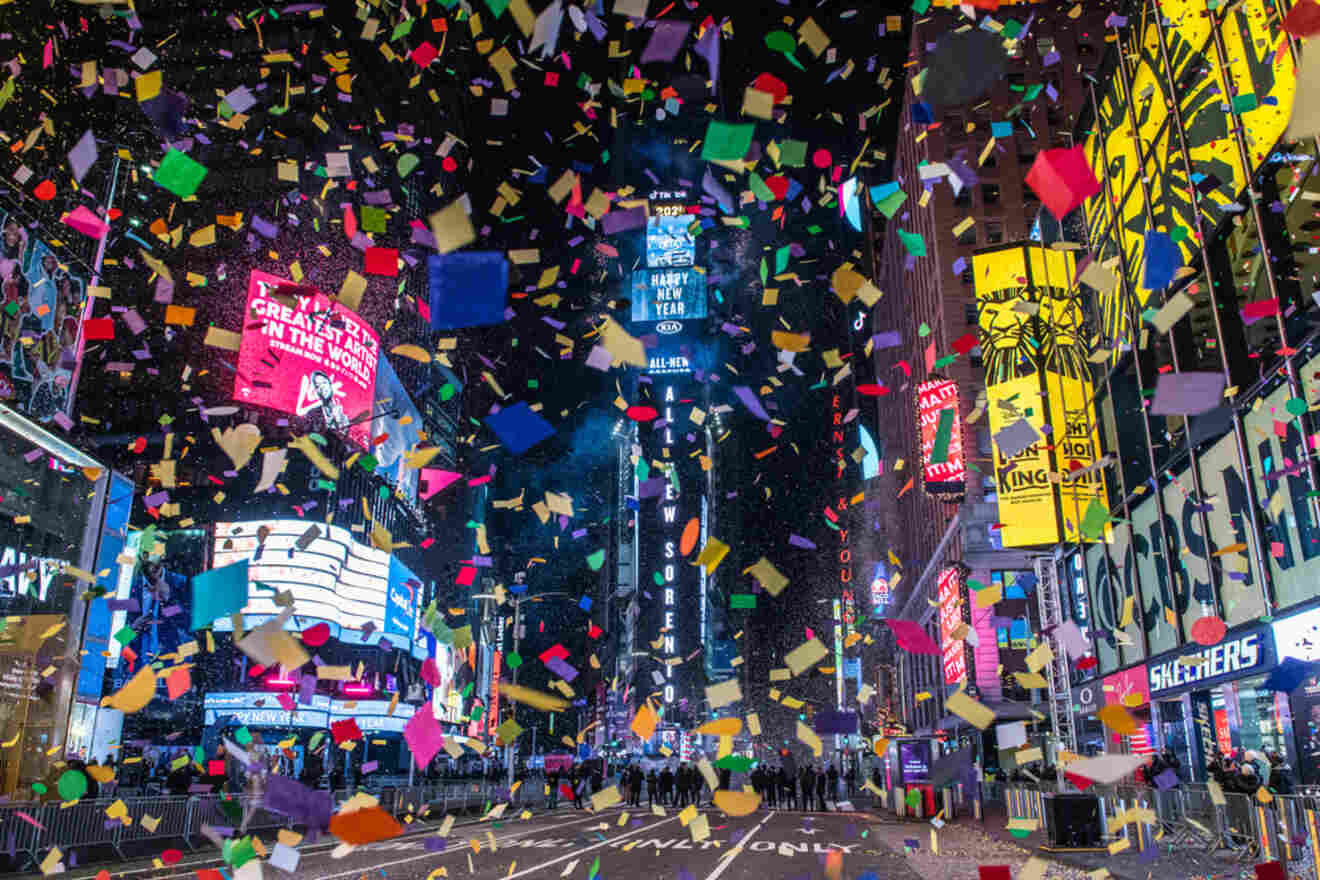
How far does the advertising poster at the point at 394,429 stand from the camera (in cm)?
5378

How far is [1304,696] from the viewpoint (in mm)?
14023

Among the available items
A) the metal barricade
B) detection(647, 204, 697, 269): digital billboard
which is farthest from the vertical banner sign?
detection(647, 204, 697, 269): digital billboard

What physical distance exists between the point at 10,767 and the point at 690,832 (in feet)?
42.5

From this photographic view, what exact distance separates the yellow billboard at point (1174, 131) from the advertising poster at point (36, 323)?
22063 mm

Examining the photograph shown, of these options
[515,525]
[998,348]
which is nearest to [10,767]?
[998,348]

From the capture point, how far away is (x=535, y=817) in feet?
84.6

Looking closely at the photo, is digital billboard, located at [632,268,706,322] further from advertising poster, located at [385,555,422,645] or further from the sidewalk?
the sidewalk

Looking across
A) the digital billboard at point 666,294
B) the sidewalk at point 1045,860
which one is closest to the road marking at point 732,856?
the sidewalk at point 1045,860

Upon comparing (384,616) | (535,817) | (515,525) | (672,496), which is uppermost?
(672,496)

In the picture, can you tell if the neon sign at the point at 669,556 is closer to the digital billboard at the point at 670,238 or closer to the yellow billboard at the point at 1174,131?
the digital billboard at the point at 670,238

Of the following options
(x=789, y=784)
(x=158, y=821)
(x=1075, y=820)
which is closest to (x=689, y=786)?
(x=789, y=784)

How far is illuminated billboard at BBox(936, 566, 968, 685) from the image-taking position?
129 feet

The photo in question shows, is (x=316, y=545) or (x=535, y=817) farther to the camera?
(x=316, y=545)

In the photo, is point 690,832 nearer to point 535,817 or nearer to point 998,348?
point 535,817
